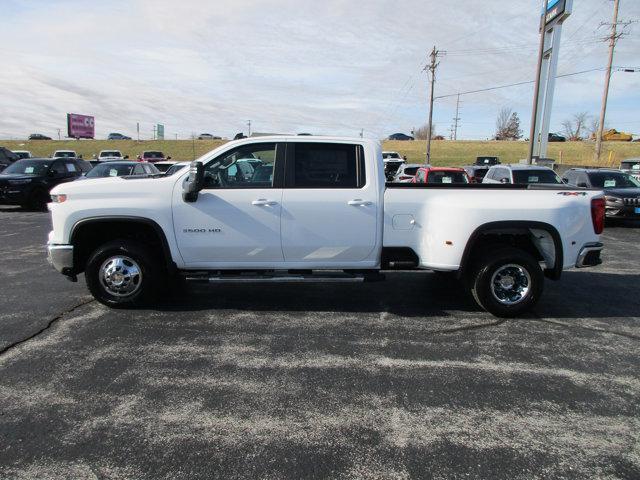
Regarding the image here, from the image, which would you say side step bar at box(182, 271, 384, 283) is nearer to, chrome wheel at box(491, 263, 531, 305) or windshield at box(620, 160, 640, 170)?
chrome wheel at box(491, 263, 531, 305)

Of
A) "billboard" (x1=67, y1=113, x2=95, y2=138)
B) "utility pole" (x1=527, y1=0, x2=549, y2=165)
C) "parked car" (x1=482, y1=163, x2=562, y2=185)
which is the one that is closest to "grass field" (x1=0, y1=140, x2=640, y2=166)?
"billboard" (x1=67, y1=113, x2=95, y2=138)

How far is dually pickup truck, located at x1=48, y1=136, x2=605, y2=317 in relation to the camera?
527 centimetres

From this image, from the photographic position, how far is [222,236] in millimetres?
5352

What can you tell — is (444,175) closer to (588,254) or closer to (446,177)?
(446,177)

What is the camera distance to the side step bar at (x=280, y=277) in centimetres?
532

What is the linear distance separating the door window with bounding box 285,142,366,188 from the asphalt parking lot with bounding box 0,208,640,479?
156 cm

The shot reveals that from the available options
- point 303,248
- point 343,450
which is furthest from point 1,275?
point 343,450

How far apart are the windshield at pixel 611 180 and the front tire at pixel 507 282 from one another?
10847 mm

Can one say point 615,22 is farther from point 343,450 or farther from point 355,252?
point 343,450

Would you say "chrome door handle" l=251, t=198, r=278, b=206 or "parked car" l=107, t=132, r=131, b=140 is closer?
"chrome door handle" l=251, t=198, r=278, b=206

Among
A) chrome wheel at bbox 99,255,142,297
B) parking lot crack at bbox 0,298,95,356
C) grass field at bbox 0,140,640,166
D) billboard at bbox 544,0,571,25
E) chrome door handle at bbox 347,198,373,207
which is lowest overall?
parking lot crack at bbox 0,298,95,356

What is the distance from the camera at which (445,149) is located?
2982 inches

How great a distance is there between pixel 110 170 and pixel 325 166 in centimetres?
1207

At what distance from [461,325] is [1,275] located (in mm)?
6878
